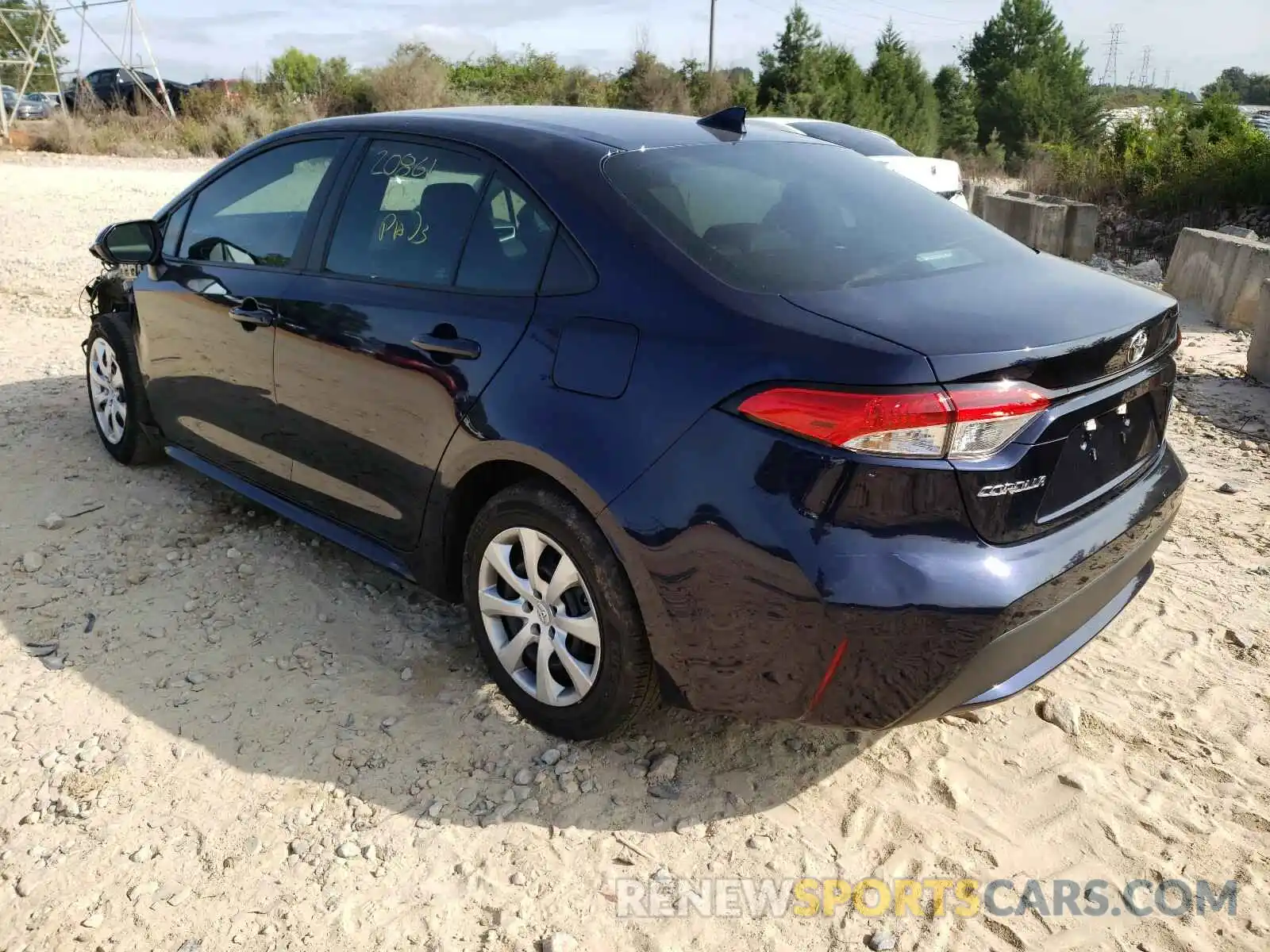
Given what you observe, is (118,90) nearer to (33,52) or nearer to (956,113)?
(33,52)

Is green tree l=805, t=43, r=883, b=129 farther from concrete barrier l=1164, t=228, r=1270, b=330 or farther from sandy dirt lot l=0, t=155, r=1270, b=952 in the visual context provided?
sandy dirt lot l=0, t=155, r=1270, b=952

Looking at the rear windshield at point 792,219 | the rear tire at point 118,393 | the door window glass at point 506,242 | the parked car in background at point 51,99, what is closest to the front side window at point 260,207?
the rear tire at point 118,393

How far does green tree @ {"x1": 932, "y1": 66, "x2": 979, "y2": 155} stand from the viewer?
3675 cm

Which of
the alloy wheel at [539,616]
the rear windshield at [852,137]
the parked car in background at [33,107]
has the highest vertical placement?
the parked car in background at [33,107]

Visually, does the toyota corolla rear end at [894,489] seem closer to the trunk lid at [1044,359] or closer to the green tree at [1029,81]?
the trunk lid at [1044,359]

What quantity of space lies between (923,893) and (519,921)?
940mm

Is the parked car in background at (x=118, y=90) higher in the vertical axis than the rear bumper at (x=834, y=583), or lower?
higher

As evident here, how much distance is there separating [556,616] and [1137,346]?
1.62 meters

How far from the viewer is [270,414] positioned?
140 inches

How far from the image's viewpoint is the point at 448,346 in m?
2.78

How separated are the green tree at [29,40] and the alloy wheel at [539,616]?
24.5 m

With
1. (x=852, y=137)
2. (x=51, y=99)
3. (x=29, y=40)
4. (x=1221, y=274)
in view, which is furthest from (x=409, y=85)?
(x=1221, y=274)

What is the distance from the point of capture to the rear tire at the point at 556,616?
2.52m

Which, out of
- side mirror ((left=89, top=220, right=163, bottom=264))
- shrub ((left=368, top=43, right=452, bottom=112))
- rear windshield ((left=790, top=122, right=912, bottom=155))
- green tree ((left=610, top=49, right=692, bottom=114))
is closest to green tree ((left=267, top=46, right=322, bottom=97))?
shrub ((left=368, top=43, right=452, bottom=112))
